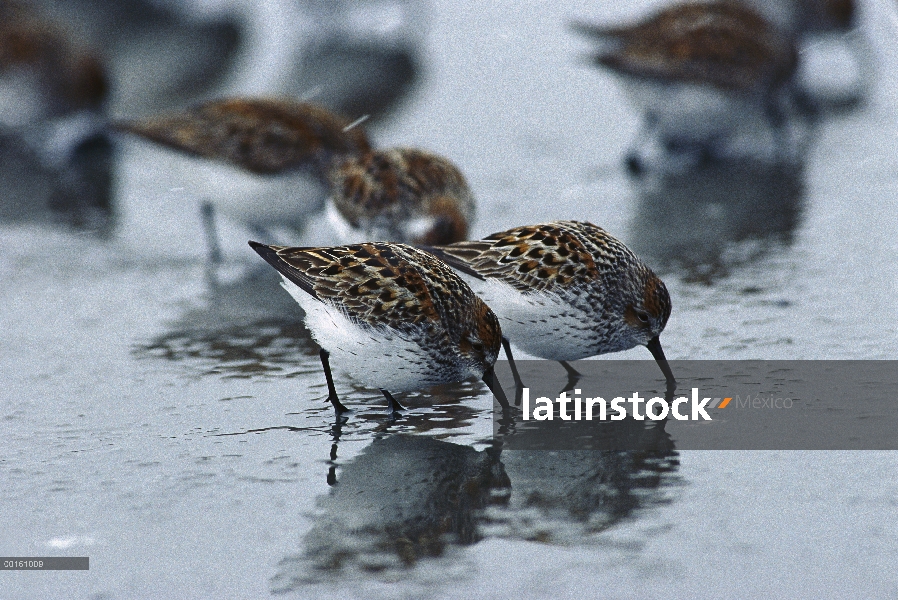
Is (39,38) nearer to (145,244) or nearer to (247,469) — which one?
(145,244)

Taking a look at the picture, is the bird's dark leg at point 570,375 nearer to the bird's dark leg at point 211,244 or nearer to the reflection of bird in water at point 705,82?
the bird's dark leg at point 211,244

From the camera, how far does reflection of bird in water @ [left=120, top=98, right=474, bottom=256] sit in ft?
29.0

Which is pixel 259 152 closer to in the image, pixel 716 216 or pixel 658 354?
pixel 716 216

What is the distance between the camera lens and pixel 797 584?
15.3 feet

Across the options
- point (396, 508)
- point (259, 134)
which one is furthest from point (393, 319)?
point (259, 134)

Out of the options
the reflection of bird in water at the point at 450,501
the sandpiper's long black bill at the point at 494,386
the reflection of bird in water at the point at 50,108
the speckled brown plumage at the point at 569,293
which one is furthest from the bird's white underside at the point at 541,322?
the reflection of bird in water at the point at 50,108

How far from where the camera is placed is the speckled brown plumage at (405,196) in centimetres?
866

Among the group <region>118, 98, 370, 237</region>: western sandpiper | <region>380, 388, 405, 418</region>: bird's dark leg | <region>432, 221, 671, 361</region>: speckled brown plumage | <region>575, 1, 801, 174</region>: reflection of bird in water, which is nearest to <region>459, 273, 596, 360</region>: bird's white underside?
<region>432, 221, 671, 361</region>: speckled brown plumage

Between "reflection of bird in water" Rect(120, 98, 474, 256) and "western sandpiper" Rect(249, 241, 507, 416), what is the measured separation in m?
2.07

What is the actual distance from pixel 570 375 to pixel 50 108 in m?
8.07

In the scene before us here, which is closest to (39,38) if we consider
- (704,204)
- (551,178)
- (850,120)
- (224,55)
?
(224,55)

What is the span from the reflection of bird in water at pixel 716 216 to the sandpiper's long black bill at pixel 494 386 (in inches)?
113

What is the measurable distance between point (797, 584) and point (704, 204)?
6.51 metres

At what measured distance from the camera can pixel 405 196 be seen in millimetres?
8867
